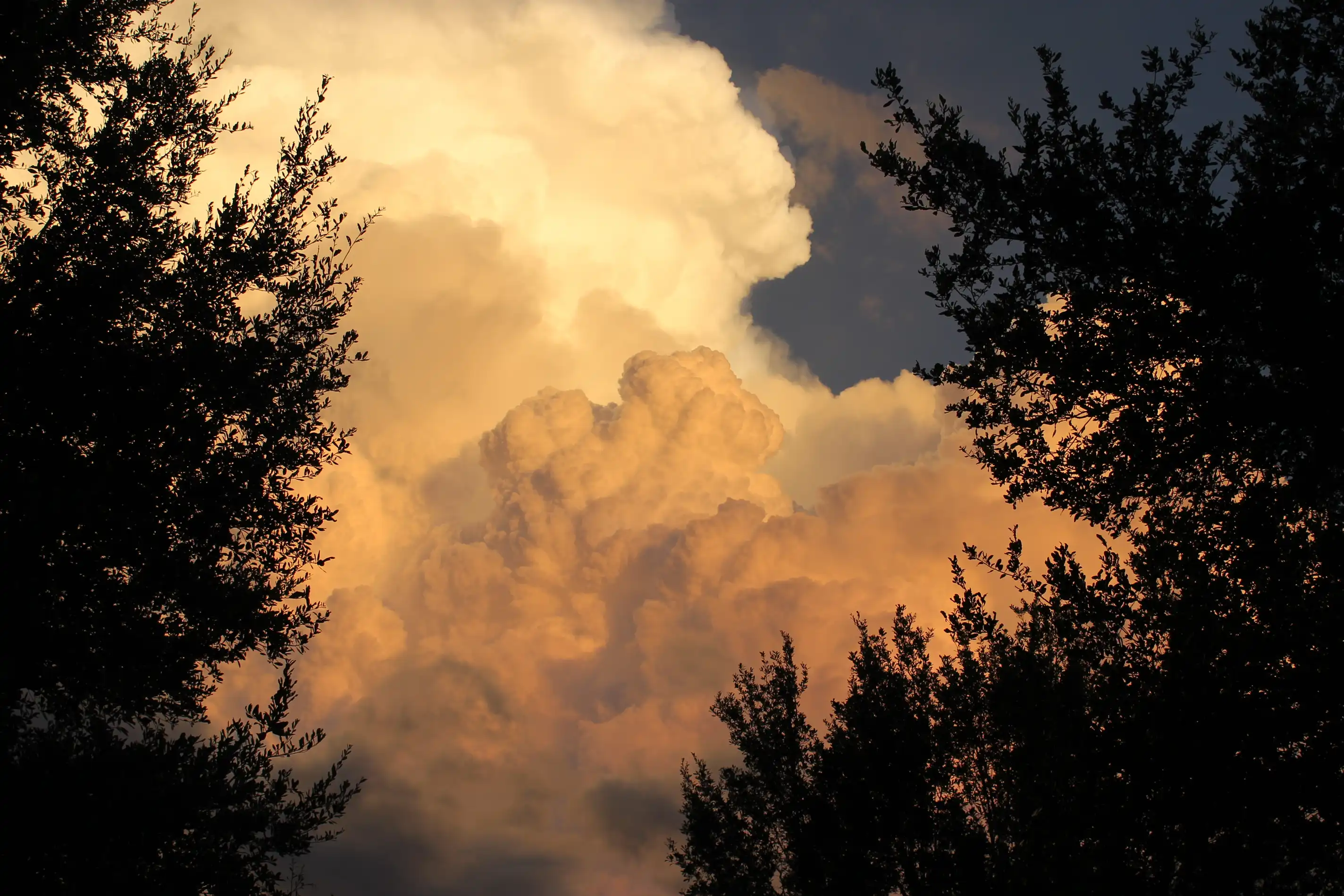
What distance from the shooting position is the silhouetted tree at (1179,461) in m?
8.95

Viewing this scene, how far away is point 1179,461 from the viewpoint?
9758mm

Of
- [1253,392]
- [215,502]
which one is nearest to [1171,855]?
[1253,392]

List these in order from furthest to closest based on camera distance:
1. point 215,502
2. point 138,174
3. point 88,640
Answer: point 138,174
point 215,502
point 88,640

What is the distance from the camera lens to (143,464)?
444 inches

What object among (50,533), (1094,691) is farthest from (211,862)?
(1094,691)

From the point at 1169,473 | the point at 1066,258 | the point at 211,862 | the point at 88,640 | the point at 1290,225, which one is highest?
the point at 1066,258

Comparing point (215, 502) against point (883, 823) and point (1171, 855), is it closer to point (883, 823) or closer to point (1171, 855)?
point (1171, 855)

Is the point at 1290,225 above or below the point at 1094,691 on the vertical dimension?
above

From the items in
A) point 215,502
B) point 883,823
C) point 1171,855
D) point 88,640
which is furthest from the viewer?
point 883,823

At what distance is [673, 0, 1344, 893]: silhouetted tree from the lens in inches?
352

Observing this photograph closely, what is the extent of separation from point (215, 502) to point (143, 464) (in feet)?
3.36

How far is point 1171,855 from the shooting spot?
982 centimetres

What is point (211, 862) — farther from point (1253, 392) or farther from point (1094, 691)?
point (1253, 392)

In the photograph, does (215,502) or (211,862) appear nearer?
(211,862)
